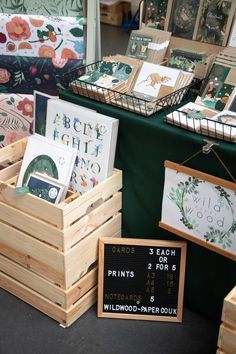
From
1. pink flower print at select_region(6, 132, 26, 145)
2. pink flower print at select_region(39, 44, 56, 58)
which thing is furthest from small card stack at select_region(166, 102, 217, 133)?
pink flower print at select_region(6, 132, 26, 145)

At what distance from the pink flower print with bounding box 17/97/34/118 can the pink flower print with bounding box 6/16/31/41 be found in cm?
32

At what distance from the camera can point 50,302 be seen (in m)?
1.89

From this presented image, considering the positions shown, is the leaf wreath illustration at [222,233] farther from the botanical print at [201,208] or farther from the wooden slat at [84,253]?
the wooden slat at [84,253]

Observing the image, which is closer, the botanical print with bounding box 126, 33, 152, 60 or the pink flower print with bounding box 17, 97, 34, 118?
the botanical print with bounding box 126, 33, 152, 60

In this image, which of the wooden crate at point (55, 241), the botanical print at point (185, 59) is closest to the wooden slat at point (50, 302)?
the wooden crate at point (55, 241)

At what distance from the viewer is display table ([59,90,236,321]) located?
1.61m

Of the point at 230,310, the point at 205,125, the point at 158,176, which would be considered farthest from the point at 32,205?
the point at 230,310

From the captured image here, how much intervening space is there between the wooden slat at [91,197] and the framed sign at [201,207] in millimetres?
232

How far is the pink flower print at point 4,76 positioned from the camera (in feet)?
7.43

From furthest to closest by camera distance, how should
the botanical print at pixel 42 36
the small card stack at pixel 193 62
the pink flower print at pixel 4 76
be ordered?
the pink flower print at pixel 4 76
the botanical print at pixel 42 36
the small card stack at pixel 193 62

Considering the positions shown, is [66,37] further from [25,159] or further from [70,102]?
[25,159]

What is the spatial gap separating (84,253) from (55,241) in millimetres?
160

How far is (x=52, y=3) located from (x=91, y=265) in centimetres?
127

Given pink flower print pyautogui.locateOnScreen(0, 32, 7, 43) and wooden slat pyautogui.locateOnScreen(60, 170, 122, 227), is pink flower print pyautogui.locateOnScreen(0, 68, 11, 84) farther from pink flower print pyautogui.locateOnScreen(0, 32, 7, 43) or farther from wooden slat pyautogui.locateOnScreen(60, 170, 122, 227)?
wooden slat pyautogui.locateOnScreen(60, 170, 122, 227)
